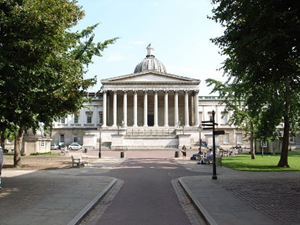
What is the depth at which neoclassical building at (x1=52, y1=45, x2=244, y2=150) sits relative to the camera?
57.2m

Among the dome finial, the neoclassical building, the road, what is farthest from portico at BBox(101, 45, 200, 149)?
the road

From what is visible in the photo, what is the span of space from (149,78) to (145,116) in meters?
9.00

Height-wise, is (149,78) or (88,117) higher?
(149,78)

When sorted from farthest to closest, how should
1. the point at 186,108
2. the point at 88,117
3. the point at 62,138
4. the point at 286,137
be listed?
the point at 88,117, the point at 62,138, the point at 186,108, the point at 286,137

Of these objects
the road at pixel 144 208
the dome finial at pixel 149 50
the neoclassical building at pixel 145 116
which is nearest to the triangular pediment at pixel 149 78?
the neoclassical building at pixel 145 116

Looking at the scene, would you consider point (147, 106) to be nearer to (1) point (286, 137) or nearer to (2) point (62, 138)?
(2) point (62, 138)

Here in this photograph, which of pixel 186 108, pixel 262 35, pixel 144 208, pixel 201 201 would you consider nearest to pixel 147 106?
pixel 186 108

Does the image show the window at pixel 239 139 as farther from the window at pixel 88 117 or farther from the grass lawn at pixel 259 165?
the grass lawn at pixel 259 165

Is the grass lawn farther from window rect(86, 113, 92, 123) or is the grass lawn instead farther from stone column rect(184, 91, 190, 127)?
window rect(86, 113, 92, 123)

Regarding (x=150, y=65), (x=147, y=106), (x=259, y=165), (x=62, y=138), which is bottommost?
(x=259, y=165)

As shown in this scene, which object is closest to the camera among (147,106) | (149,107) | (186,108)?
(186,108)

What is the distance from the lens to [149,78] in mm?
68438

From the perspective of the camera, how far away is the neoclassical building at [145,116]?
5719cm

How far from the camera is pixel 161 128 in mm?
66875
